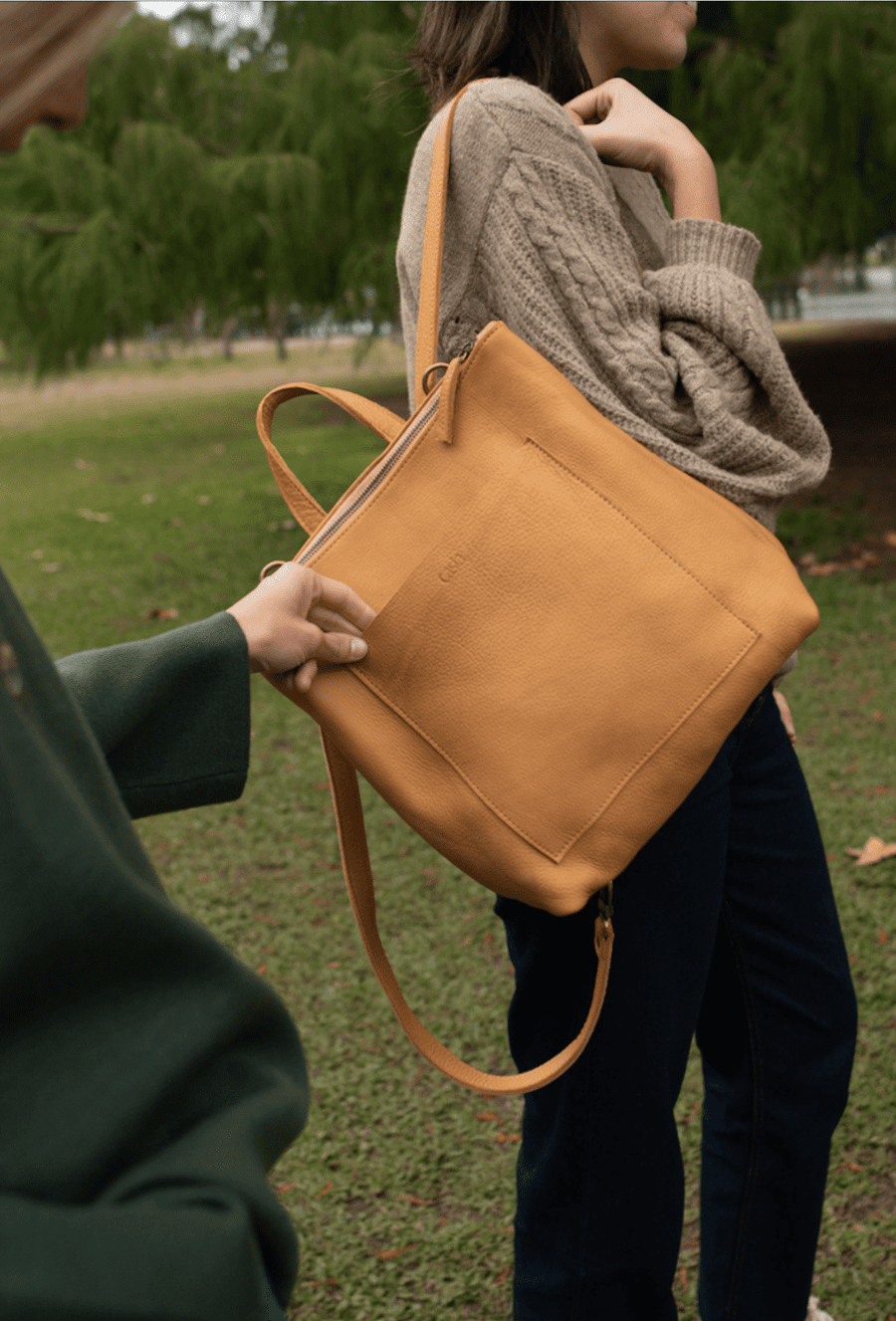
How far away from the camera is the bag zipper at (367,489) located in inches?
46.3

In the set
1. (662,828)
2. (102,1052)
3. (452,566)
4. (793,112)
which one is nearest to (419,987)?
→ (662,828)

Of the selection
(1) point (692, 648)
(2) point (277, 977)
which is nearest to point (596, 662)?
(1) point (692, 648)

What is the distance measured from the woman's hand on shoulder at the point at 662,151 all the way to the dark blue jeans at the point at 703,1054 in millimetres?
580

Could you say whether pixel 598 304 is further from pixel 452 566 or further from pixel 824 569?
Answer: pixel 824 569

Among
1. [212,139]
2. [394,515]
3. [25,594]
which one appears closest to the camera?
[394,515]

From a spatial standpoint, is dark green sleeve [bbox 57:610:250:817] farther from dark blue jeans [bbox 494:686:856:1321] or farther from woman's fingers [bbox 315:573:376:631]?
dark blue jeans [bbox 494:686:856:1321]

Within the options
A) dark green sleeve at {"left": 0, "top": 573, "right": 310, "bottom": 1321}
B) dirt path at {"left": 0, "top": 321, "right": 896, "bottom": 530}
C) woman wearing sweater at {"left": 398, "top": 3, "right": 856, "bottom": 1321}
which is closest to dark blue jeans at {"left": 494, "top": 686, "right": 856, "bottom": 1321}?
woman wearing sweater at {"left": 398, "top": 3, "right": 856, "bottom": 1321}

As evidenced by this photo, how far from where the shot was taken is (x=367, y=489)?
1189 millimetres

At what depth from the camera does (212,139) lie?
7.50 m

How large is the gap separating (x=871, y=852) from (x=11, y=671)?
2.88m

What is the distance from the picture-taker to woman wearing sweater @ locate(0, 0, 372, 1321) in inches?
22.9

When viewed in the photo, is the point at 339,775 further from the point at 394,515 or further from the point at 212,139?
the point at 212,139

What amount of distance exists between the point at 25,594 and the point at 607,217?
619cm

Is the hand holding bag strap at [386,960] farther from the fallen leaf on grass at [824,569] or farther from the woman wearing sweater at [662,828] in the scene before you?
the fallen leaf on grass at [824,569]
